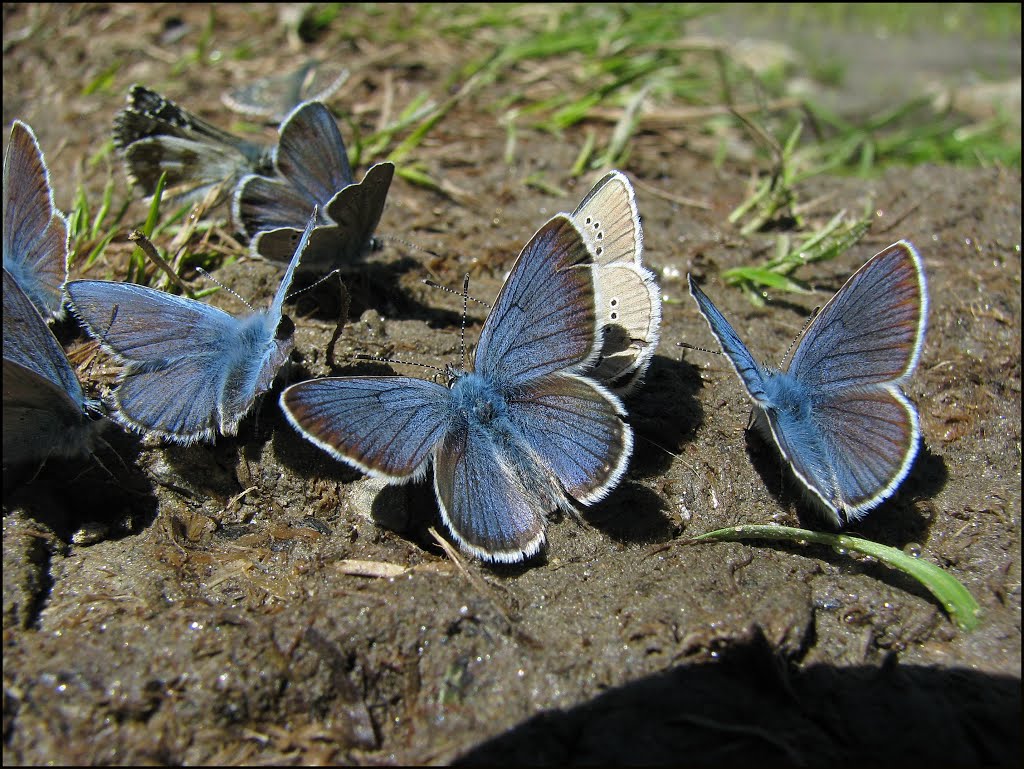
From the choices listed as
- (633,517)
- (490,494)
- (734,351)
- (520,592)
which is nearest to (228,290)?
(490,494)

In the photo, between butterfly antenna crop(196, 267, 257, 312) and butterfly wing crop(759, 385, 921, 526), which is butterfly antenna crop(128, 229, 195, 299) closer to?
butterfly antenna crop(196, 267, 257, 312)

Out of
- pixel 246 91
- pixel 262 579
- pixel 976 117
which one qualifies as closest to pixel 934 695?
pixel 262 579

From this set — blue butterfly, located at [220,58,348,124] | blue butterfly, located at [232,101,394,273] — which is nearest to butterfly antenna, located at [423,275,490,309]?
blue butterfly, located at [232,101,394,273]

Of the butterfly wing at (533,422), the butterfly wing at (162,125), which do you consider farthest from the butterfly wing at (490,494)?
the butterfly wing at (162,125)

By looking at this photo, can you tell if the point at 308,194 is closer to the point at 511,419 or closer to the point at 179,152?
the point at 179,152

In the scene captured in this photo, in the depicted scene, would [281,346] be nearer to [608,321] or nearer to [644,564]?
[608,321]

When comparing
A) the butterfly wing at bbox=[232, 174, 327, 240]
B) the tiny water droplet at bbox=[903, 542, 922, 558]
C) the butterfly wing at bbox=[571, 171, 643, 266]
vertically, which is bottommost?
the tiny water droplet at bbox=[903, 542, 922, 558]
